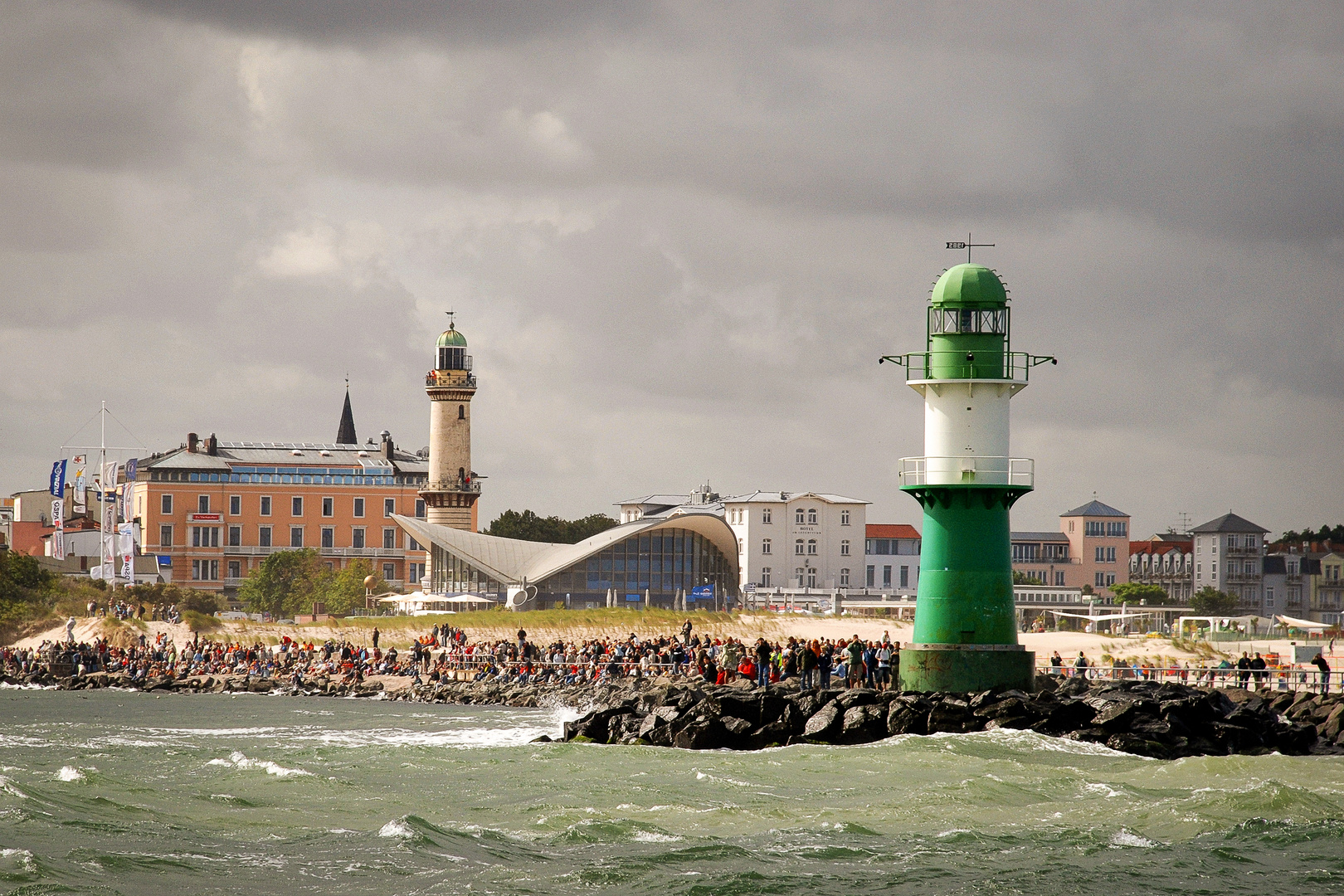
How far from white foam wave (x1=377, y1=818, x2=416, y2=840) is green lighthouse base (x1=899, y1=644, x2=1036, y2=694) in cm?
983

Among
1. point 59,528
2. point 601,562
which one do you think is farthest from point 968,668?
point 59,528

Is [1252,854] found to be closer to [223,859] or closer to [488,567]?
[223,859]

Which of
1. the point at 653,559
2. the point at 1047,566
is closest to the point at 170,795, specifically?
the point at 653,559

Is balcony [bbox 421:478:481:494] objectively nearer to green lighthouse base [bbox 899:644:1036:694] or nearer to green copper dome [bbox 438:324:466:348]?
green copper dome [bbox 438:324:466:348]

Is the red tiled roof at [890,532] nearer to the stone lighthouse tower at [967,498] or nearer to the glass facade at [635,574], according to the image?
the glass facade at [635,574]

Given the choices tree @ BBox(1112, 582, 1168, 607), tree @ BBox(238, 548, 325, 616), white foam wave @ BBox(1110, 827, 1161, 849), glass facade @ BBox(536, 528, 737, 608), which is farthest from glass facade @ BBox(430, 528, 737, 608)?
white foam wave @ BBox(1110, 827, 1161, 849)

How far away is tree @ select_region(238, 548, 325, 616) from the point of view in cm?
7631

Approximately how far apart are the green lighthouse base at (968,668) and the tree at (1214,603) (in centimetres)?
6375

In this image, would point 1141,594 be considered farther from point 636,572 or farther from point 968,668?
point 968,668

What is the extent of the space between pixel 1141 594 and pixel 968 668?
63.1 meters

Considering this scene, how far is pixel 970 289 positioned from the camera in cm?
2330

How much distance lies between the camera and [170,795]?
17.5 metres

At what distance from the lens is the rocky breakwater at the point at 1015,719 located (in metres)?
21.4

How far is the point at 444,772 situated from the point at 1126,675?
674 inches
